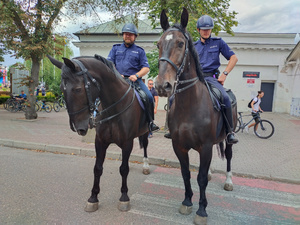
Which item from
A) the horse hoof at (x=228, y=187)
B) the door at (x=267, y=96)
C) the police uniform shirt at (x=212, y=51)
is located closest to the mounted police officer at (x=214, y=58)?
the police uniform shirt at (x=212, y=51)

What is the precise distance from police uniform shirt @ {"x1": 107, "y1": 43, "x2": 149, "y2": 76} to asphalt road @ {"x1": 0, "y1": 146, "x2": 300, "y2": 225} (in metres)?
2.35

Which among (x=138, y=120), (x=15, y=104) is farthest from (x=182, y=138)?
(x=15, y=104)

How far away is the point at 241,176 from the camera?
16.1 ft

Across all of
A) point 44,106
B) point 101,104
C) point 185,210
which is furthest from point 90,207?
point 44,106

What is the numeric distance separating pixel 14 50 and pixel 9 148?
6.34m

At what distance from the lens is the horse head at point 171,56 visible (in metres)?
2.04

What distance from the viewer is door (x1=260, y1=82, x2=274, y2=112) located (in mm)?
19297

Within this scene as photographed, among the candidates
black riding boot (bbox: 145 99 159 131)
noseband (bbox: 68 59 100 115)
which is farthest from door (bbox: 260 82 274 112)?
noseband (bbox: 68 59 100 115)

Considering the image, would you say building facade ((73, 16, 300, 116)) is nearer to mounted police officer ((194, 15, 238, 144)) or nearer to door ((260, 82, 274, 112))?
door ((260, 82, 274, 112))

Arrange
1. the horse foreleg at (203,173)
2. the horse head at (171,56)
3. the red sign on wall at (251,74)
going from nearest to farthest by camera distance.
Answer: the horse head at (171,56) < the horse foreleg at (203,173) < the red sign on wall at (251,74)

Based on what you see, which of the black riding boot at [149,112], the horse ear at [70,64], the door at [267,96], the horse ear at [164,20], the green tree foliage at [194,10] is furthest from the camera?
the door at [267,96]

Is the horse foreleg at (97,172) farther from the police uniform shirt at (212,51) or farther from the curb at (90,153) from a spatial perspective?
the curb at (90,153)

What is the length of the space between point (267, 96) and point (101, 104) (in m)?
20.5

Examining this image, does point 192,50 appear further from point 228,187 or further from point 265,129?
point 265,129
